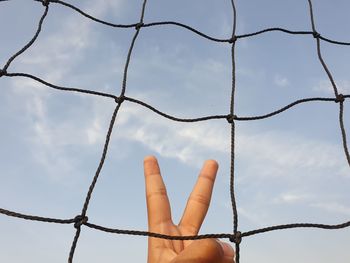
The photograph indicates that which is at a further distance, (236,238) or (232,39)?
(232,39)

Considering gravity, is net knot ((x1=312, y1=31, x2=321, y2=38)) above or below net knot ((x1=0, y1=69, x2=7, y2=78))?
above

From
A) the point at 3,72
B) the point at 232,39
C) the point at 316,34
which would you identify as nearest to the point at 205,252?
the point at 3,72

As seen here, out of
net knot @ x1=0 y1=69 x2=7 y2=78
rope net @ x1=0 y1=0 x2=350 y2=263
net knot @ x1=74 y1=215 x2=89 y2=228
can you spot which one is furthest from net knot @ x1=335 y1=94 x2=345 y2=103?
net knot @ x1=0 y1=69 x2=7 y2=78

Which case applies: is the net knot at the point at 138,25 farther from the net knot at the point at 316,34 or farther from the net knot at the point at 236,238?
the net knot at the point at 236,238

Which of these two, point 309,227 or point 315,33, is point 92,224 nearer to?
point 309,227

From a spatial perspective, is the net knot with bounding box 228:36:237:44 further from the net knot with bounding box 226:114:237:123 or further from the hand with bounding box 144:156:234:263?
the hand with bounding box 144:156:234:263

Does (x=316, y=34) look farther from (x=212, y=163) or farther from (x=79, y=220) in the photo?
(x=79, y=220)

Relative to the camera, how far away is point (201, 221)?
3.51ft

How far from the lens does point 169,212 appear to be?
1.06 meters

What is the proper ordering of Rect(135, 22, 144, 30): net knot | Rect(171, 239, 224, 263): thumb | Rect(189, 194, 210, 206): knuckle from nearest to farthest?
1. Rect(171, 239, 224, 263): thumb
2. Rect(189, 194, 210, 206): knuckle
3. Rect(135, 22, 144, 30): net knot

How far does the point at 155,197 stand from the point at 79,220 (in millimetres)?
173

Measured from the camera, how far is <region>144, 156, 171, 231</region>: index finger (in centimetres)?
104

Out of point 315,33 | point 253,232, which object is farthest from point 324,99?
point 253,232

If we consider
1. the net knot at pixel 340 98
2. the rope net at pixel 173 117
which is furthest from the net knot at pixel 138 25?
the net knot at pixel 340 98
